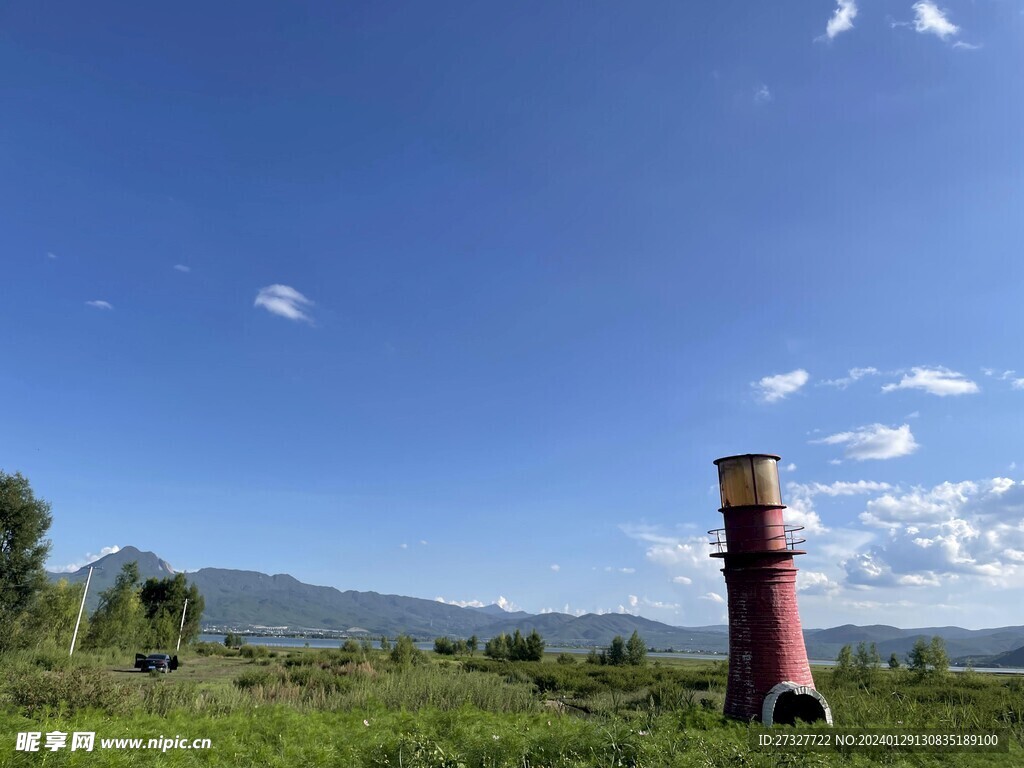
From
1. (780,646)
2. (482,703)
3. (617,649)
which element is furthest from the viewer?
(617,649)

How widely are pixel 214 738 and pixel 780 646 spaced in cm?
1470

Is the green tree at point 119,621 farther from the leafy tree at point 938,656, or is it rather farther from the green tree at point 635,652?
the leafy tree at point 938,656

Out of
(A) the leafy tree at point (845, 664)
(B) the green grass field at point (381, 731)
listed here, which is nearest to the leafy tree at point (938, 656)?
(A) the leafy tree at point (845, 664)

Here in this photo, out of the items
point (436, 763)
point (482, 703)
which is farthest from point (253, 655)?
point (436, 763)

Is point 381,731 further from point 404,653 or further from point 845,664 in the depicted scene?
point 845,664

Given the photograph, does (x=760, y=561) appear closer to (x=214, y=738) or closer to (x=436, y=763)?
(x=436, y=763)

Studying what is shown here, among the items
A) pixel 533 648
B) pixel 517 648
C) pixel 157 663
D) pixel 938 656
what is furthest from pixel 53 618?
pixel 938 656

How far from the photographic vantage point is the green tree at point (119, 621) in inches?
2148

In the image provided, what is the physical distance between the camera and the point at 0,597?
97.1 ft

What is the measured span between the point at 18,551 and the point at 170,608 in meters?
43.1

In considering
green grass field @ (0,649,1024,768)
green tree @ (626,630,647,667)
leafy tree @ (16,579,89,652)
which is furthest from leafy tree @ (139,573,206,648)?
green grass field @ (0,649,1024,768)

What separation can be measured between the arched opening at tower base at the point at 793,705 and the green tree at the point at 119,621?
57703 millimetres

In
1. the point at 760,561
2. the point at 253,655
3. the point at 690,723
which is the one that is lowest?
the point at 253,655

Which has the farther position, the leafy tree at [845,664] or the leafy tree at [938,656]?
the leafy tree at [938,656]
